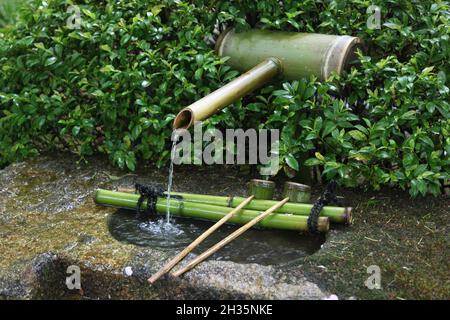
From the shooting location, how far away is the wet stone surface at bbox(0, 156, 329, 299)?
321 centimetres

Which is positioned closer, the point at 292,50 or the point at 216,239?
the point at 216,239

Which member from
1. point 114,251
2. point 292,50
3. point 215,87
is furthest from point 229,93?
point 114,251

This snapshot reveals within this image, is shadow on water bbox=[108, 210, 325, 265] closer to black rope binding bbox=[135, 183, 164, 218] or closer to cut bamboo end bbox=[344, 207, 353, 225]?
black rope binding bbox=[135, 183, 164, 218]

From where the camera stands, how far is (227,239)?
11.6 ft

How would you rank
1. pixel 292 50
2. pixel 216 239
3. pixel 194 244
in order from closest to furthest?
1. pixel 194 244
2. pixel 216 239
3. pixel 292 50

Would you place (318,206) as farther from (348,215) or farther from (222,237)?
(222,237)

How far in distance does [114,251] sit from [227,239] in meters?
0.64

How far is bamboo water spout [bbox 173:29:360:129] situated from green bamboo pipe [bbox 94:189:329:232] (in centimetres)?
66

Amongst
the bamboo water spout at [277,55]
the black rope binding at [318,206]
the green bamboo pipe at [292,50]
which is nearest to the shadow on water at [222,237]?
the black rope binding at [318,206]

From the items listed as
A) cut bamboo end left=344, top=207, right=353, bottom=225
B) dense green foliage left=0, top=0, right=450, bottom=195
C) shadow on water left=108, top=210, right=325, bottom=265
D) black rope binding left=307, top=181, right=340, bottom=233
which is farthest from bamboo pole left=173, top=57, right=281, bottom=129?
cut bamboo end left=344, top=207, right=353, bottom=225

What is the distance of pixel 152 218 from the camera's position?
4.08m

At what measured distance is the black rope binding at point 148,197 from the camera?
405cm

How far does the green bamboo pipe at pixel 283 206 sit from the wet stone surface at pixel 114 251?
5.8 inches
